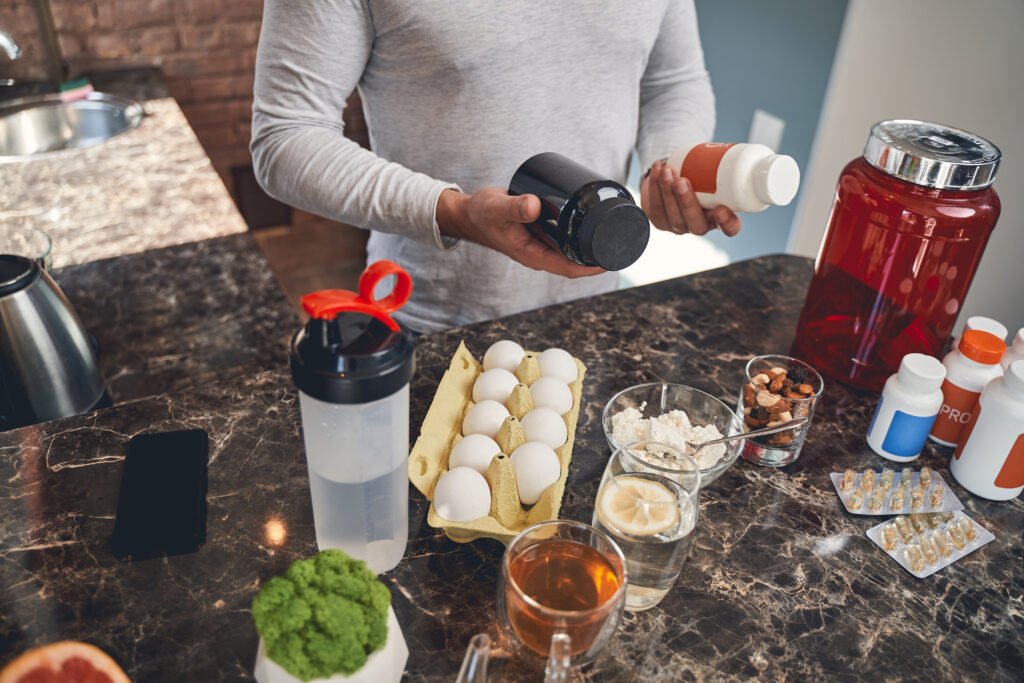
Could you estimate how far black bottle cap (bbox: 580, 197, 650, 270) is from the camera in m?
0.90

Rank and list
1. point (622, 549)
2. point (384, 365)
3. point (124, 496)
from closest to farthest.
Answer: point (384, 365) < point (622, 549) < point (124, 496)

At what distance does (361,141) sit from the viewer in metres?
2.82

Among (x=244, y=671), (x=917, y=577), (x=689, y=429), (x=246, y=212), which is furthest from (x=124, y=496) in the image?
(x=246, y=212)

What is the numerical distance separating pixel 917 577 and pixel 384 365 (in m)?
0.64

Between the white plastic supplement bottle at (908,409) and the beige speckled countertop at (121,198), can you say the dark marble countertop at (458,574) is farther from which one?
the beige speckled countertop at (121,198)

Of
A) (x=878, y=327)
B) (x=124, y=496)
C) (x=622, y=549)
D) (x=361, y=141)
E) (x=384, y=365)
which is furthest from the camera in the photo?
(x=361, y=141)

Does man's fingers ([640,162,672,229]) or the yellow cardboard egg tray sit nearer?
the yellow cardboard egg tray

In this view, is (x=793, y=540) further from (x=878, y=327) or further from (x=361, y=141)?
(x=361, y=141)

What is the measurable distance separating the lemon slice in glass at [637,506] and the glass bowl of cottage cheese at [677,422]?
13 cm

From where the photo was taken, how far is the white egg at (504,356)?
1054mm

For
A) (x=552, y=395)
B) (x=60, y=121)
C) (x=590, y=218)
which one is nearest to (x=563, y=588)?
(x=552, y=395)

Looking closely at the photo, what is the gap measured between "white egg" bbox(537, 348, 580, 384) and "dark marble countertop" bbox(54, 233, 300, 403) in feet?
1.77

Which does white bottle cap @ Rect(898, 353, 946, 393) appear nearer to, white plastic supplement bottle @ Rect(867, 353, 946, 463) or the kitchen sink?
white plastic supplement bottle @ Rect(867, 353, 946, 463)

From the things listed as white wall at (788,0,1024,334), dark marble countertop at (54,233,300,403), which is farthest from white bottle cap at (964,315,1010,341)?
dark marble countertop at (54,233,300,403)
